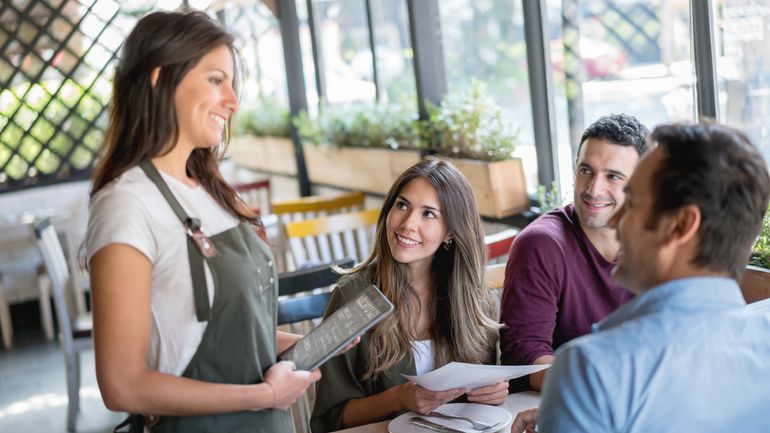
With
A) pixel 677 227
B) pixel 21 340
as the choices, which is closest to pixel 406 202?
pixel 677 227

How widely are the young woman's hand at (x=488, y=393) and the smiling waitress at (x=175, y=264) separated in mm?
435

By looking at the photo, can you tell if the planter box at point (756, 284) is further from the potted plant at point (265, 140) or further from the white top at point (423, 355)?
the potted plant at point (265, 140)

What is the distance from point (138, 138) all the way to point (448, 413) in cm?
75

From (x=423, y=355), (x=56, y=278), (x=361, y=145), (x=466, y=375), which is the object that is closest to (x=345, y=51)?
(x=361, y=145)

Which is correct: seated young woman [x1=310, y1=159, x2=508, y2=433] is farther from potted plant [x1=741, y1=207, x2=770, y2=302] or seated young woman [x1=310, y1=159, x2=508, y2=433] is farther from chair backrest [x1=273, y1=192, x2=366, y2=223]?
chair backrest [x1=273, y1=192, x2=366, y2=223]

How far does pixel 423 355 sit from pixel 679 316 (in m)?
0.92

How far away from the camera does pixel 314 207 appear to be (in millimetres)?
3965

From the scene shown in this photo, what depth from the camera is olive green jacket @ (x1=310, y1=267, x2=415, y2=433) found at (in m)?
1.74

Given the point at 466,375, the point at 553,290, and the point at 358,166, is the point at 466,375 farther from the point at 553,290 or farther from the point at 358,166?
the point at 358,166

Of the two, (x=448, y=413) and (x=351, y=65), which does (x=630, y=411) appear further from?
(x=351, y=65)

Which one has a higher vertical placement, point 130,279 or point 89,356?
point 130,279

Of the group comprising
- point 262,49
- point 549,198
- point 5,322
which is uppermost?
point 262,49

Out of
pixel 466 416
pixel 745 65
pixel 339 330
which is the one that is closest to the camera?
pixel 339 330

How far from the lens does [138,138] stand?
49.6 inches
